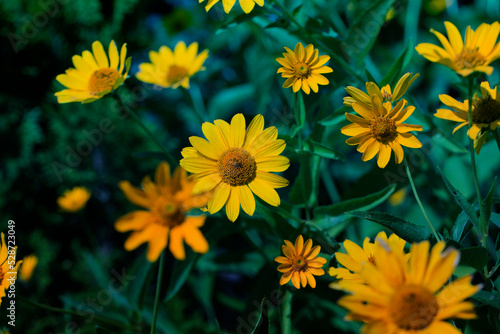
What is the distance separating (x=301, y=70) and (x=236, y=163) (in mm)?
196

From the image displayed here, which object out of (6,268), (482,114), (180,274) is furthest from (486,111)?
(6,268)

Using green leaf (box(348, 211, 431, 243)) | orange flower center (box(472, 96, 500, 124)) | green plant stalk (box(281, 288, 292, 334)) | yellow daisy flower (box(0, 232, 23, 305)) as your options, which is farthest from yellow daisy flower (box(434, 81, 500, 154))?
yellow daisy flower (box(0, 232, 23, 305))

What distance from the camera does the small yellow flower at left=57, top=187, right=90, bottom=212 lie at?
132 centimetres

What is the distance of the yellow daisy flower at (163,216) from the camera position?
0.52 meters

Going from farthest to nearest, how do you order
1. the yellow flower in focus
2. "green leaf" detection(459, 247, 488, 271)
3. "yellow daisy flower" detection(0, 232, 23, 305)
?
the yellow flower in focus < "yellow daisy flower" detection(0, 232, 23, 305) < "green leaf" detection(459, 247, 488, 271)

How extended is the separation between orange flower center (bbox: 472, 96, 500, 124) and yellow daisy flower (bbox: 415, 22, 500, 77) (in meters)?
0.06

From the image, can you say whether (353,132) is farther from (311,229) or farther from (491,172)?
(491,172)

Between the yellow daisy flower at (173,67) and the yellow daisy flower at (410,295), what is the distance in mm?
629

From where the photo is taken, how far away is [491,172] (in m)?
1.15

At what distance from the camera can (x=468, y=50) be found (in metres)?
0.63

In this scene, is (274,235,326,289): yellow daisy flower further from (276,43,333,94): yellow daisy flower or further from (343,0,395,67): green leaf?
(343,0,395,67): green leaf

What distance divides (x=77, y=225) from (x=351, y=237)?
3.27 feet

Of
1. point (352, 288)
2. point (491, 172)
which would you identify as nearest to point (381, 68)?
point (491, 172)

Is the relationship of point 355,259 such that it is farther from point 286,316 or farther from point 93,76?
point 93,76
